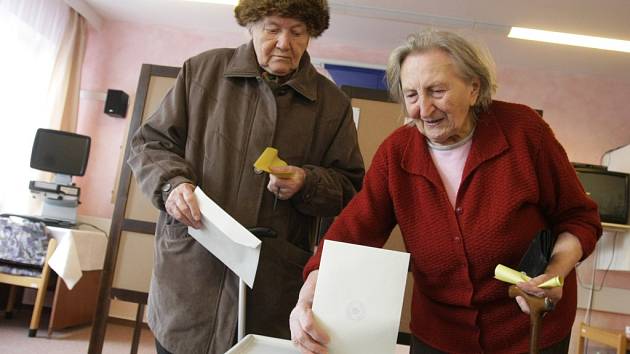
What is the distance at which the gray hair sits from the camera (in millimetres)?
1010

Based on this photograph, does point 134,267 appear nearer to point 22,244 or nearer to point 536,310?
point 22,244

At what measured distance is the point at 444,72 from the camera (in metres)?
1.00

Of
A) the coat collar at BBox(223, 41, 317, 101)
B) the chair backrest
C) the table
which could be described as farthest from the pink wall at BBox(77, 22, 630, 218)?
the coat collar at BBox(223, 41, 317, 101)

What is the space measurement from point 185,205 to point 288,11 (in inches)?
19.4

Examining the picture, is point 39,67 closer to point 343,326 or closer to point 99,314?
point 99,314

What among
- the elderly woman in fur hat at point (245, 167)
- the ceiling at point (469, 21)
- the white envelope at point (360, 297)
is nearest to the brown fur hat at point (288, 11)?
the elderly woman in fur hat at point (245, 167)

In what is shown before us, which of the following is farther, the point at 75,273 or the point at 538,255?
the point at 75,273

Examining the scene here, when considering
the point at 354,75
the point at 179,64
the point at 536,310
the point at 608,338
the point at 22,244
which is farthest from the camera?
the point at 179,64

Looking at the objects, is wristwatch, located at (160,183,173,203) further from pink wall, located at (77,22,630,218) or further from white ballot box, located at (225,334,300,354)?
pink wall, located at (77,22,630,218)

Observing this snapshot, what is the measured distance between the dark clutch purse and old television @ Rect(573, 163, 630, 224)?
3373 mm

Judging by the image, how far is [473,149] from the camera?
3.34ft

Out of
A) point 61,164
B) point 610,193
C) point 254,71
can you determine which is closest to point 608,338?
point 610,193

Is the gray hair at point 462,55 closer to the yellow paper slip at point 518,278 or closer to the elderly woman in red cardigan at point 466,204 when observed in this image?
the elderly woman in red cardigan at point 466,204

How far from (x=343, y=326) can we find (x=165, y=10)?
411 centimetres
